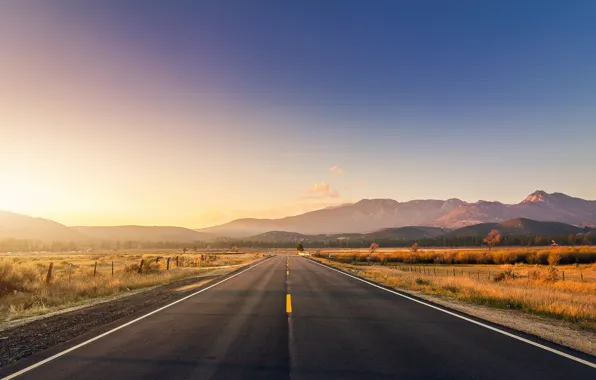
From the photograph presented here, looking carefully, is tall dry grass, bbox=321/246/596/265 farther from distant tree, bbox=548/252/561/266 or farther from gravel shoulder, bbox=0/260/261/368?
gravel shoulder, bbox=0/260/261/368

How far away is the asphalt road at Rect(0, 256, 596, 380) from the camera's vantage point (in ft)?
18.1

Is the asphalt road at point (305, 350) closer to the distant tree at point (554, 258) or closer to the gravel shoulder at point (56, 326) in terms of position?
the gravel shoulder at point (56, 326)

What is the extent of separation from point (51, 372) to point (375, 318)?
7.56 meters

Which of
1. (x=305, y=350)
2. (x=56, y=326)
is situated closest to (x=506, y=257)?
(x=305, y=350)

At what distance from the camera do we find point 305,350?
6.77 metres

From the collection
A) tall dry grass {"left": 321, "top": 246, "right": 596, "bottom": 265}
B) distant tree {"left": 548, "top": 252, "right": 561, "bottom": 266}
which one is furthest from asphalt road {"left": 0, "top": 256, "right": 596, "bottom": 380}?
distant tree {"left": 548, "top": 252, "right": 561, "bottom": 266}

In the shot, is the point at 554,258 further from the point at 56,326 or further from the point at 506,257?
the point at 56,326

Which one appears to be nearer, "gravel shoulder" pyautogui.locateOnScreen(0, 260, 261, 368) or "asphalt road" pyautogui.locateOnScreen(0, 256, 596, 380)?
"asphalt road" pyautogui.locateOnScreen(0, 256, 596, 380)

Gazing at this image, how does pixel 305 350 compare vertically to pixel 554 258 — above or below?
above

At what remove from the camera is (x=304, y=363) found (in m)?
5.96

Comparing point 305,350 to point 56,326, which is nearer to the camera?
point 305,350

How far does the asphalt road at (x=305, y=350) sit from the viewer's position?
5.53m

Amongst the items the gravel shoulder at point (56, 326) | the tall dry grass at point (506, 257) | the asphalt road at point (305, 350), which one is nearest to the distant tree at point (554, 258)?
the tall dry grass at point (506, 257)

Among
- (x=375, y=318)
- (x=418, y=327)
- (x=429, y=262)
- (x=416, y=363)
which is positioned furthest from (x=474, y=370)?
(x=429, y=262)
